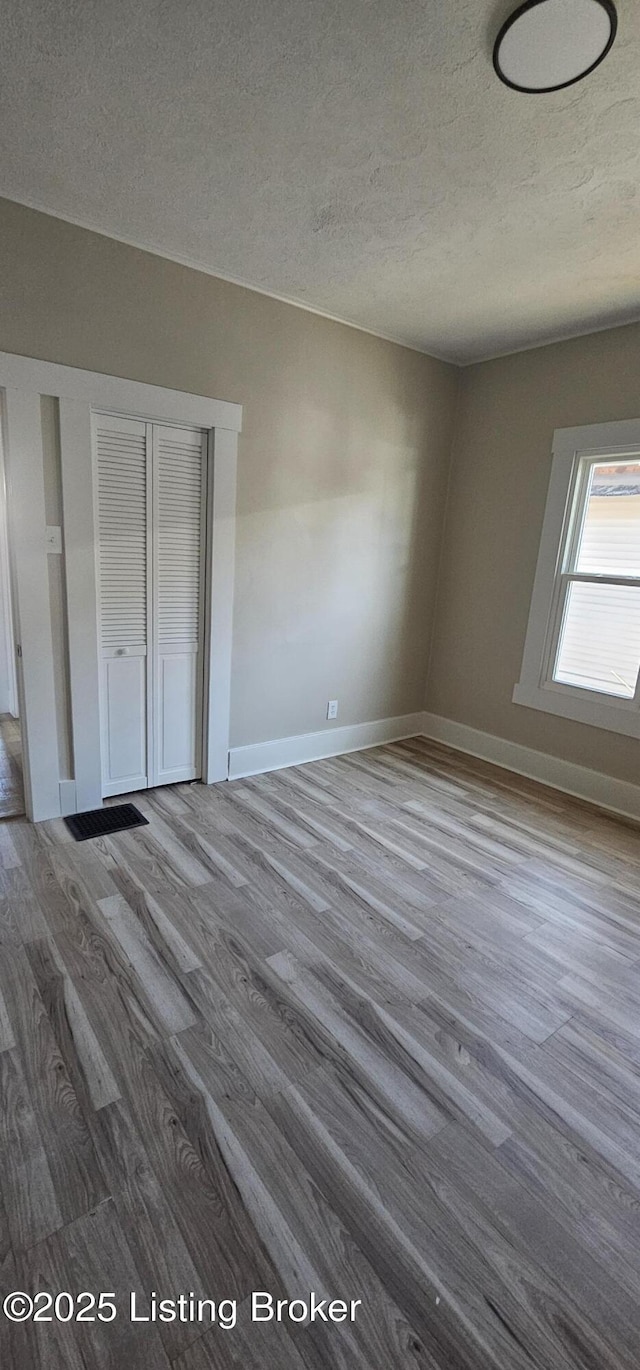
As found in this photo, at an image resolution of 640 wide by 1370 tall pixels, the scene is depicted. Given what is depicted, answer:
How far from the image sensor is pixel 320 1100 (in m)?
1.49

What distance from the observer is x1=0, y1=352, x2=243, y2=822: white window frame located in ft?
7.90

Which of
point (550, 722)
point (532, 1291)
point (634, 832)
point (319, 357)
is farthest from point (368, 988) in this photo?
point (319, 357)

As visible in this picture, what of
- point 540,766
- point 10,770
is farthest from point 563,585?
point 10,770

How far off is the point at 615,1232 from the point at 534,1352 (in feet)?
1.06

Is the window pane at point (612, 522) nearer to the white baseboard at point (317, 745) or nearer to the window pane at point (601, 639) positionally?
the window pane at point (601, 639)

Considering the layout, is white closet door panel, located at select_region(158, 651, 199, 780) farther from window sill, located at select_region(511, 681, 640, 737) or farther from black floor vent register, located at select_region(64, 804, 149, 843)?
window sill, located at select_region(511, 681, 640, 737)

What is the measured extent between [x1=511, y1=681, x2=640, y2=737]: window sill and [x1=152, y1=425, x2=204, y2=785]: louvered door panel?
216 centimetres

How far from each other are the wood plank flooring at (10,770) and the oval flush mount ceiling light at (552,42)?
11.0ft

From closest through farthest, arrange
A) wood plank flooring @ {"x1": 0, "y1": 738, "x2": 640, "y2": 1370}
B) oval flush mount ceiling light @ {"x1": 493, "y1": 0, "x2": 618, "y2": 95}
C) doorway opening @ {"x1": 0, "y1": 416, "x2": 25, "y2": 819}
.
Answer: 1. wood plank flooring @ {"x1": 0, "y1": 738, "x2": 640, "y2": 1370}
2. oval flush mount ceiling light @ {"x1": 493, "y1": 0, "x2": 618, "y2": 95}
3. doorway opening @ {"x1": 0, "y1": 416, "x2": 25, "y2": 819}

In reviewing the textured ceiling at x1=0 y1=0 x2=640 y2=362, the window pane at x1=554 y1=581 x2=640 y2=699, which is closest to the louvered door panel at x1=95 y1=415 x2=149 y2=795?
the textured ceiling at x1=0 y1=0 x2=640 y2=362

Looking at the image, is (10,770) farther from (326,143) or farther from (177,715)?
(326,143)

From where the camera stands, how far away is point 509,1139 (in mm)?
1430

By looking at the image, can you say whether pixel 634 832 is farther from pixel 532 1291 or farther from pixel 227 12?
pixel 227 12

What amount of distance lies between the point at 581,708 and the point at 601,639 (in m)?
0.44
